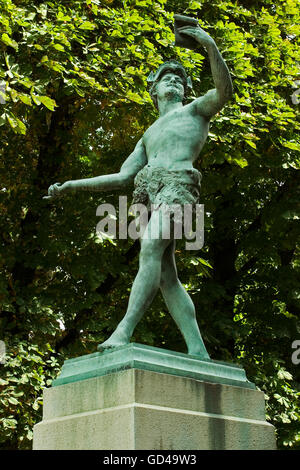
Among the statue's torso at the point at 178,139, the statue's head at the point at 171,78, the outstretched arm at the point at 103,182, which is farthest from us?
the statue's head at the point at 171,78


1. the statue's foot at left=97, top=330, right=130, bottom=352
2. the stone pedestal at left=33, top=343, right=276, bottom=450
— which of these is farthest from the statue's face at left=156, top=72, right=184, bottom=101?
the stone pedestal at left=33, top=343, right=276, bottom=450

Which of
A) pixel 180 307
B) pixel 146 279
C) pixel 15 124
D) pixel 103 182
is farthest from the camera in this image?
pixel 15 124

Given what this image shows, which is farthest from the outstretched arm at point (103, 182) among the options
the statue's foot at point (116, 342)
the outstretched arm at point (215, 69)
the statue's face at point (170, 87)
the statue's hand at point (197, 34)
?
the statue's foot at point (116, 342)

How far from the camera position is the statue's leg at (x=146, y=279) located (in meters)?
4.97

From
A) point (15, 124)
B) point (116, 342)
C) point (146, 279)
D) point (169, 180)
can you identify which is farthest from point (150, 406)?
point (15, 124)

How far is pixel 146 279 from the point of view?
509cm

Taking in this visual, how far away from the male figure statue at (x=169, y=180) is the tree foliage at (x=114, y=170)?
2457mm

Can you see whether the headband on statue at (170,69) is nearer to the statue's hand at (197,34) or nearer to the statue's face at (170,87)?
the statue's face at (170,87)

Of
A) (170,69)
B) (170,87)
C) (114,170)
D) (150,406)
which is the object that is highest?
(114,170)

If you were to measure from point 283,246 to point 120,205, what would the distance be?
11.5 feet

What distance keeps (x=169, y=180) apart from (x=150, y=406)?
1.80 metres

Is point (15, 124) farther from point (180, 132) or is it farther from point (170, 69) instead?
point (180, 132)

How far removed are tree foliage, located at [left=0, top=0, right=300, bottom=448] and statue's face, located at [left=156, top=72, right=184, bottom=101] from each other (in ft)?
7.64

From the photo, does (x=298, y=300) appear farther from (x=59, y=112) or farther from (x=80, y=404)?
(x=80, y=404)
